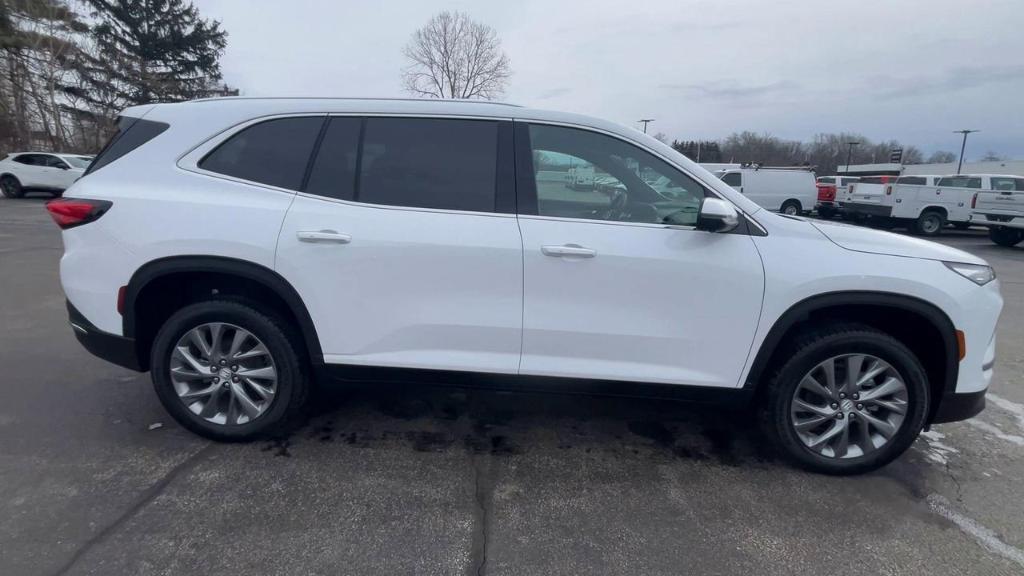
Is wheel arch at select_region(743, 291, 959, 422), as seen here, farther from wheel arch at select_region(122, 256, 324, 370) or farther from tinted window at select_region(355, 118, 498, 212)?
wheel arch at select_region(122, 256, 324, 370)

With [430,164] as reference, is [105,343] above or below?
below

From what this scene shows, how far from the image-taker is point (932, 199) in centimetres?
1727

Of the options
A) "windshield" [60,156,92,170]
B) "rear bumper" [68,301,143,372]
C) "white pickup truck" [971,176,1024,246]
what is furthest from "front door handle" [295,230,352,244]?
"windshield" [60,156,92,170]

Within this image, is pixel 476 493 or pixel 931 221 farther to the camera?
pixel 931 221

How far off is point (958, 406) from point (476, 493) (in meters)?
2.58

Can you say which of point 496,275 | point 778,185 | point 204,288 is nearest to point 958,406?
point 496,275

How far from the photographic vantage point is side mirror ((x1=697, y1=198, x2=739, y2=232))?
8.98 feet

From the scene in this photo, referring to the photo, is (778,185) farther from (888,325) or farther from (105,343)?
(105,343)

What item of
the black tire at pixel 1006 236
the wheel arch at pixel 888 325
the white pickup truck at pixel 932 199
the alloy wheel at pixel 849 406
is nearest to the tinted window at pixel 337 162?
the wheel arch at pixel 888 325

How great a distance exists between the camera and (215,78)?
36406 mm

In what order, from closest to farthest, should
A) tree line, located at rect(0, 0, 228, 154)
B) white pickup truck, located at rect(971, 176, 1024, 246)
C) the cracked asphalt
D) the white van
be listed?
the cracked asphalt → white pickup truck, located at rect(971, 176, 1024, 246) → the white van → tree line, located at rect(0, 0, 228, 154)

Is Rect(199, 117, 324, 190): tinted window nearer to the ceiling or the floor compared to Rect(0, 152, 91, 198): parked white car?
nearer to the ceiling

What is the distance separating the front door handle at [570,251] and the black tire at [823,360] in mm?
1215

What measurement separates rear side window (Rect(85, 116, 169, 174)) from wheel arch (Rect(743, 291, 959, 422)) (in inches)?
140
